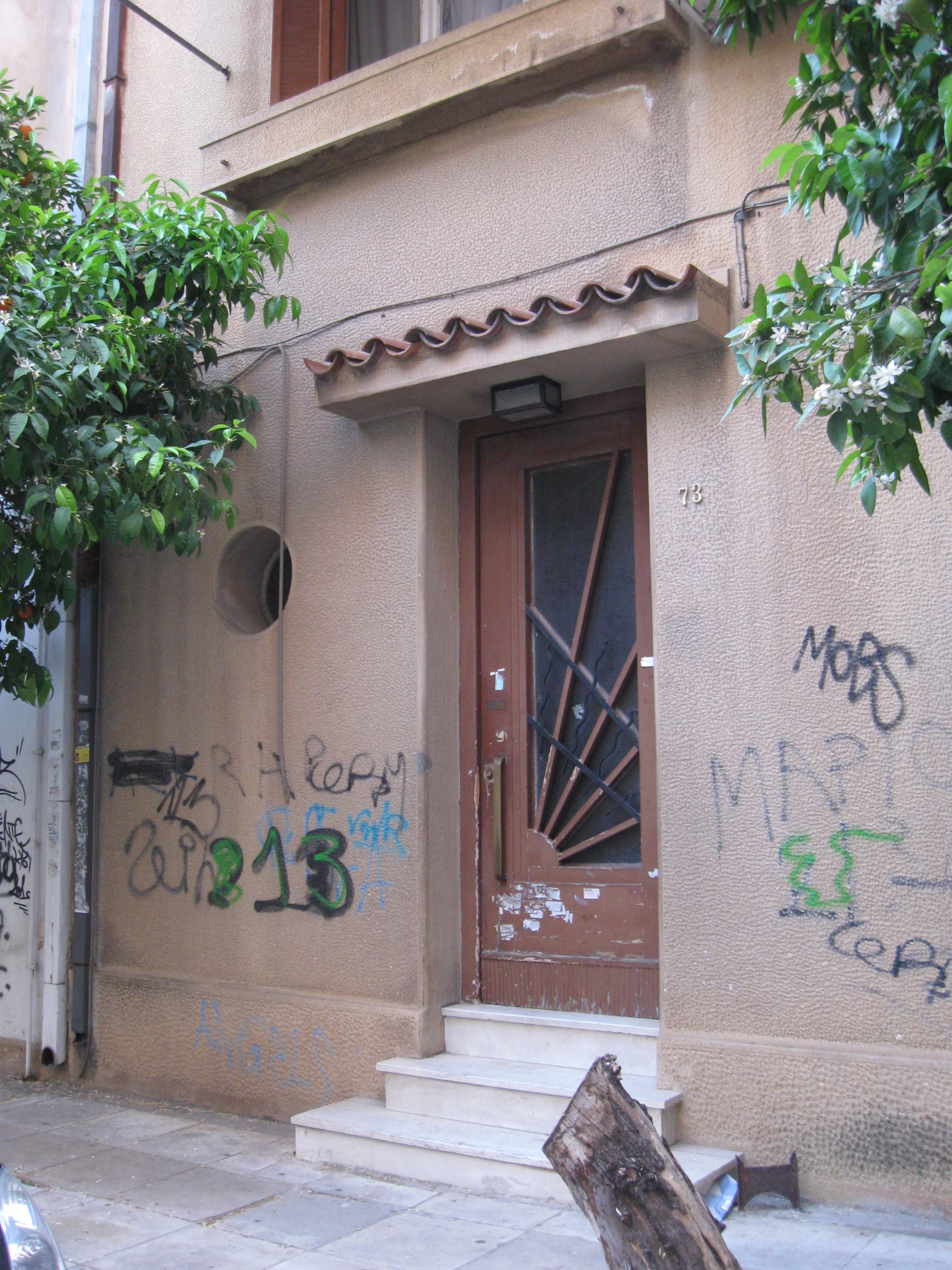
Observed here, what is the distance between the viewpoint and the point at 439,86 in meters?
5.77

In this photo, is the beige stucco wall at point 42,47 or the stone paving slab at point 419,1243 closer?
the stone paving slab at point 419,1243

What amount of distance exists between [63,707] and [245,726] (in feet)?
4.60

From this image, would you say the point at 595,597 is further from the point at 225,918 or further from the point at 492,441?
the point at 225,918

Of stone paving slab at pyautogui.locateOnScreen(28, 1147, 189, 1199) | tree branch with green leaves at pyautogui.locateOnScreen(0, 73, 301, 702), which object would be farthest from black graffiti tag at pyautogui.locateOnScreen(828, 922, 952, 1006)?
tree branch with green leaves at pyautogui.locateOnScreen(0, 73, 301, 702)

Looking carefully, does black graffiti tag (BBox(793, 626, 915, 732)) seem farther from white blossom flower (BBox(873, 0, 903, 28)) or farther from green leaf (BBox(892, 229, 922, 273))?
white blossom flower (BBox(873, 0, 903, 28))

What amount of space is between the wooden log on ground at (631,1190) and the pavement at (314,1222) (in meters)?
1.15

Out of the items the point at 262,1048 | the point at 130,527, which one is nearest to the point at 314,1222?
the point at 262,1048

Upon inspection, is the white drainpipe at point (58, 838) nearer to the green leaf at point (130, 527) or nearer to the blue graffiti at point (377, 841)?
the green leaf at point (130, 527)

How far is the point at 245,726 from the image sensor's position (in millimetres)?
6129

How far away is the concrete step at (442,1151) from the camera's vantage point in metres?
4.39

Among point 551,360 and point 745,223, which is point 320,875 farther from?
point 745,223

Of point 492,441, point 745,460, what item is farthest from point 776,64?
point 492,441

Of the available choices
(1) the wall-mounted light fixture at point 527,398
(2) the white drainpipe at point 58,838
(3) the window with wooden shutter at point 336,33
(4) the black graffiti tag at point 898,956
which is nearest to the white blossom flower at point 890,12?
(1) the wall-mounted light fixture at point 527,398

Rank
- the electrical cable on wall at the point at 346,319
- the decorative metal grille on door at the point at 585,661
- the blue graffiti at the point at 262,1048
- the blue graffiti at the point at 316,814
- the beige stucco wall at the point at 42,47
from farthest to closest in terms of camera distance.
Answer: the beige stucco wall at the point at 42,47 → the blue graffiti at the point at 316,814 → the blue graffiti at the point at 262,1048 → the decorative metal grille on door at the point at 585,661 → the electrical cable on wall at the point at 346,319
